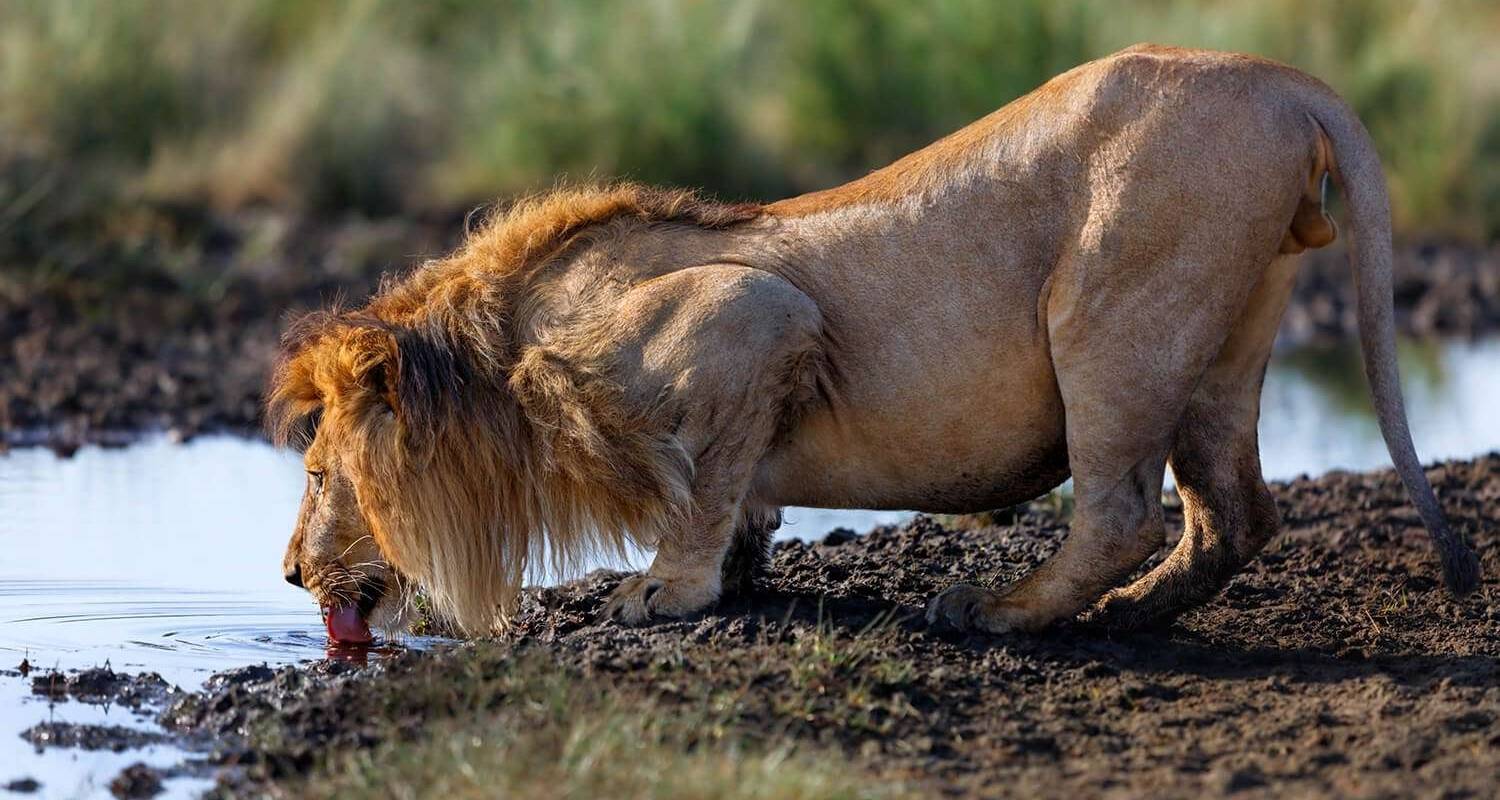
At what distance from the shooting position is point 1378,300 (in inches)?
227

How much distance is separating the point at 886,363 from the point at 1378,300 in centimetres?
137

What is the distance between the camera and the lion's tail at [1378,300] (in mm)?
5691

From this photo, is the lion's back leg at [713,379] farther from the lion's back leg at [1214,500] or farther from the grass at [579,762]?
the lion's back leg at [1214,500]

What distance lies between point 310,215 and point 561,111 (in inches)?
82.3

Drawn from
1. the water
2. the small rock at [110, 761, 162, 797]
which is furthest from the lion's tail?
the small rock at [110, 761, 162, 797]

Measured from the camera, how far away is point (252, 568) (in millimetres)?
7887

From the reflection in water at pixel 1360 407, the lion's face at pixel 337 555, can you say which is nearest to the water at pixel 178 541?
the reflection in water at pixel 1360 407

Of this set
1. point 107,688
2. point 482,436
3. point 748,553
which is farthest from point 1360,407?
point 107,688

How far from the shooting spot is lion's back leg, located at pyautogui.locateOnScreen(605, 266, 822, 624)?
595 centimetres

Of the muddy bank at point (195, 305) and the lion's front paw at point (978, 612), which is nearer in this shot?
the lion's front paw at point (978, 612)

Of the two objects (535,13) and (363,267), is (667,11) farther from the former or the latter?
(363,267)

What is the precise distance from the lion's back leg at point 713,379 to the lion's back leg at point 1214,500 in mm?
1202

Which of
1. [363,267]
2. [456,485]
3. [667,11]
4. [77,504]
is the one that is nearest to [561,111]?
→ [667,11]

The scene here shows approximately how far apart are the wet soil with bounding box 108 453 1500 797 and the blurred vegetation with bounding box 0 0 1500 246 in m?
9.81
